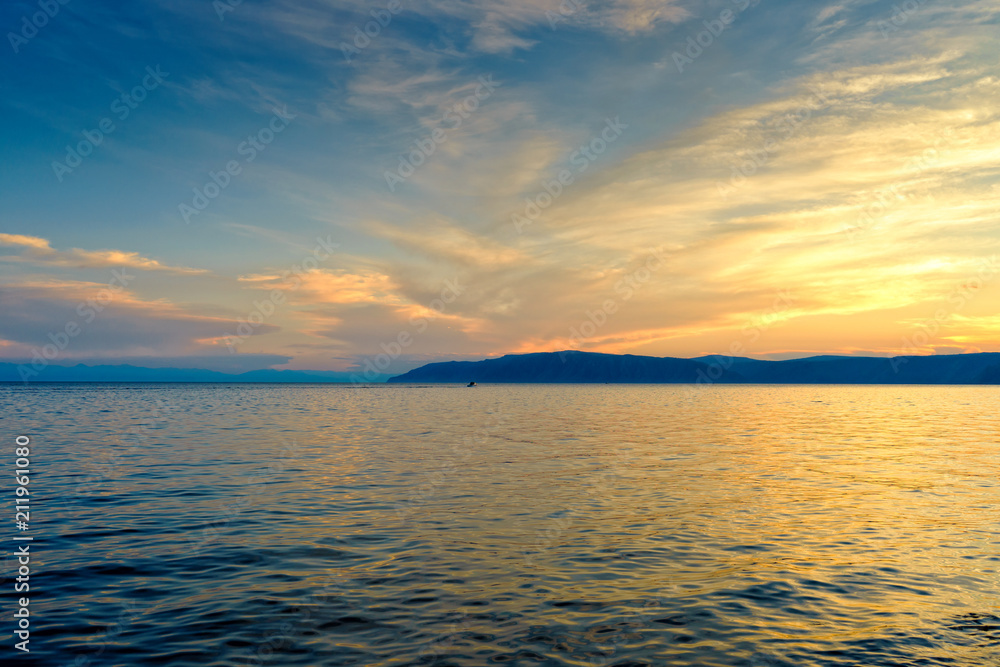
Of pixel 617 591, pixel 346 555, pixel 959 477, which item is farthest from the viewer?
pixel 959 477

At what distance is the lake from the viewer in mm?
11195

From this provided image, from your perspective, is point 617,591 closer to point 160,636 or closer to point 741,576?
point 741,576

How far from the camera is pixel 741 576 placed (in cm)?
1531

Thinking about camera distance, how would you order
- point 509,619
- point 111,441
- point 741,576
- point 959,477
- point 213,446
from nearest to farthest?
Answer: point 509,619 → point 741,576 → point 959,477 → point 213,446 → point 111,441

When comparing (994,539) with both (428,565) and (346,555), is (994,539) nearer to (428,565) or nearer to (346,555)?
(428,565)

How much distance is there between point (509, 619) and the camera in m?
12.3

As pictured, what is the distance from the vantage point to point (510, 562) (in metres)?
16.2

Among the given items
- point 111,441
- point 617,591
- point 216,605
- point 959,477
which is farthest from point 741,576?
point 111,441

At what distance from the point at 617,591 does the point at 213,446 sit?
122 feet

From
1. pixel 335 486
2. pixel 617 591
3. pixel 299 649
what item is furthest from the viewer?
pixel 335 486

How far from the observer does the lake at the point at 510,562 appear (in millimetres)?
11195

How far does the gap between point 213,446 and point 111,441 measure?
990 centimetres

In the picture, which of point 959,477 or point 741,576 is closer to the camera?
point 741,576

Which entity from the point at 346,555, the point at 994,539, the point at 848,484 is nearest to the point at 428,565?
the point at 346,555
